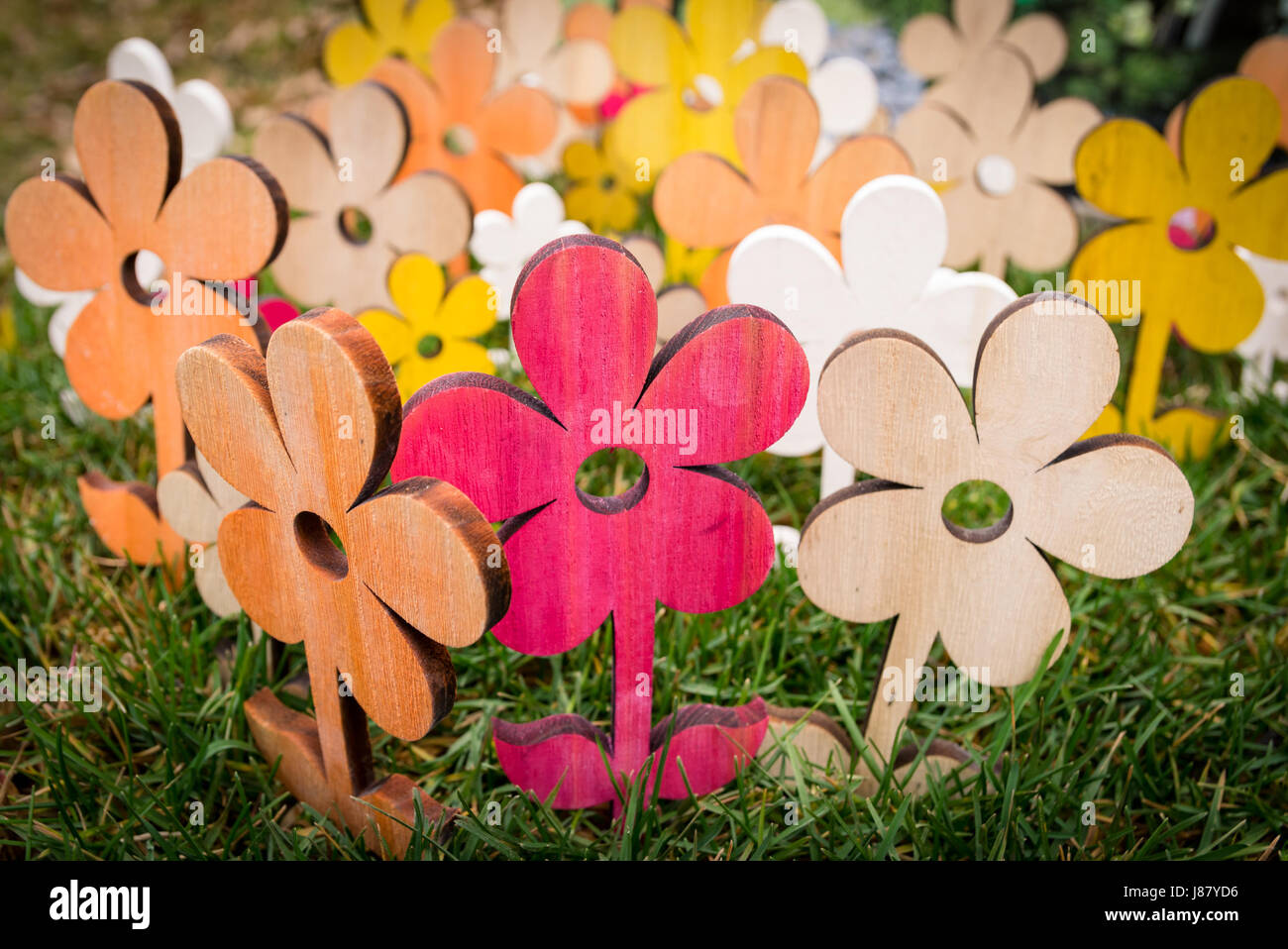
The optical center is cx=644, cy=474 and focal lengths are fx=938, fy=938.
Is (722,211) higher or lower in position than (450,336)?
higher

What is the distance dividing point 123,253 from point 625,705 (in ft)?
4.07

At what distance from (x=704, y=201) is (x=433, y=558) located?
1276 mm

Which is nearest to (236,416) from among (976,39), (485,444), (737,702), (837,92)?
(485,444)

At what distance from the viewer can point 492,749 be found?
166cm

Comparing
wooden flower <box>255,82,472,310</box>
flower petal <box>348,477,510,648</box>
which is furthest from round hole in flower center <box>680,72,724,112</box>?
flower petal <box>348,477,510,648</box>

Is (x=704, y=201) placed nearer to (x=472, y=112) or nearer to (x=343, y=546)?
(x=472, y=112)

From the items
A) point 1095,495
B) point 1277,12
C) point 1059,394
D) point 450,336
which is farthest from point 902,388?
point 1277,12

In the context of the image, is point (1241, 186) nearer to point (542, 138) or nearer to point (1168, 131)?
point (1168, 131)

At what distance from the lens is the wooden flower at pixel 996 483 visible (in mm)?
1272

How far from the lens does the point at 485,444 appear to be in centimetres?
127

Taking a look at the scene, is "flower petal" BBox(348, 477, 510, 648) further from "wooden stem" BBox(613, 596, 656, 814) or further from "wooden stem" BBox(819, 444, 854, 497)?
"wooden stem" BBox(819, 444, 854, 497)

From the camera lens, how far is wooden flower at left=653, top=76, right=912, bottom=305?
211 cm

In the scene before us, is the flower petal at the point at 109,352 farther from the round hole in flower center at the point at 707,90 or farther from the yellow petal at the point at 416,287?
the round hole in flower center at the point at 707,90

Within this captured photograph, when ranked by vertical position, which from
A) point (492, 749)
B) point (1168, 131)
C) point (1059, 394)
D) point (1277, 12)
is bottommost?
point (492, 749)
